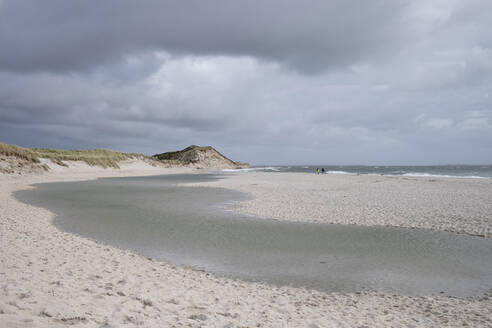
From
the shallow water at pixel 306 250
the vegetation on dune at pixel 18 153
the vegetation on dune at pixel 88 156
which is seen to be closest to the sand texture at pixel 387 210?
the shallow water at pixel 306 250

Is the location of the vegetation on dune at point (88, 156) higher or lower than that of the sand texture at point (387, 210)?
higher

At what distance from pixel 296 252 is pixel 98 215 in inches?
473

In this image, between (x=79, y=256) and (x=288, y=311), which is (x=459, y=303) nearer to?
(x=288, y=311)

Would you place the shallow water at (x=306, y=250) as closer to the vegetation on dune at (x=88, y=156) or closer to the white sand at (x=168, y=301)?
the white sand at (x=168, y=301)

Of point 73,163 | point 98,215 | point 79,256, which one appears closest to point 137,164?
point 73,163

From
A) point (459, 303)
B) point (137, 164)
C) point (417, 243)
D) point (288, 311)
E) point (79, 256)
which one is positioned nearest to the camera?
point (288, 311)

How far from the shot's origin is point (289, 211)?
18.3m

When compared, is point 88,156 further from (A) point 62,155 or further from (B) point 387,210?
(B) point 387,210

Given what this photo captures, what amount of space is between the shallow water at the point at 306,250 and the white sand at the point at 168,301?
872mm

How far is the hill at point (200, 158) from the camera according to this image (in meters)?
138

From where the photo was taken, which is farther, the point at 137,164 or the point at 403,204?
the point at 137,164

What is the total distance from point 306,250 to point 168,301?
615cm

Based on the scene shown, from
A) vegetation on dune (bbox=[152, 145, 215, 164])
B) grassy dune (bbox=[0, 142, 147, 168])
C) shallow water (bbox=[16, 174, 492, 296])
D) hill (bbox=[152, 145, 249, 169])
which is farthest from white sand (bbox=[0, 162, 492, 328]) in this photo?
vegetation on dune (bbox=[152, 145, 215, 164])

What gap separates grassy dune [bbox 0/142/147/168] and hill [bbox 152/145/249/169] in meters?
35.6
